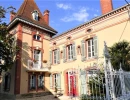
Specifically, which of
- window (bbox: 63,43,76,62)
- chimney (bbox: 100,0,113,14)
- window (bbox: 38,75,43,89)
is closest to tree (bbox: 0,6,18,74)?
window (bbox: 38,75,43,89)

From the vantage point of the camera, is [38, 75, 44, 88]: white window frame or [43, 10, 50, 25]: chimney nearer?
[38, 75, 44, 88]: white window frame

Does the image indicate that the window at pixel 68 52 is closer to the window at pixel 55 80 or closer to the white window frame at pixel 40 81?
the window at pixel 55 80

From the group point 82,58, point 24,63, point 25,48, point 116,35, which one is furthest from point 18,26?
point 116,35

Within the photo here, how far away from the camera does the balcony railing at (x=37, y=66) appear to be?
14.8 m

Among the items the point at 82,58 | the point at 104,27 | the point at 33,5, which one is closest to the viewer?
the point at 104,27

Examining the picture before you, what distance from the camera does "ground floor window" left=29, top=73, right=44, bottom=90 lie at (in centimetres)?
1495

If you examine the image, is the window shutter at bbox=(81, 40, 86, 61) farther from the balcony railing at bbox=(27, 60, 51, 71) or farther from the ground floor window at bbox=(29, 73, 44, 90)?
the ground floor window at bbox=(29, 73, 44, 90)

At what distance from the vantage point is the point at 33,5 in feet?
63.9

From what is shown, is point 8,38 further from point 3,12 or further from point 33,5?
point 33,5

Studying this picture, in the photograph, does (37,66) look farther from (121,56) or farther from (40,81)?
(121,56)

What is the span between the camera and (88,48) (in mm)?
13328

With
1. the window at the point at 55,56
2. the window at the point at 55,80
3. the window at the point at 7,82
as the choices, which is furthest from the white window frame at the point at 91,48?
the window at the point at 7,82

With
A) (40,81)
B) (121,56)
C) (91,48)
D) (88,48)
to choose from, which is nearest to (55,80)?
(40,81)

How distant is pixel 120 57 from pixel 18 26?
10.8 meters
